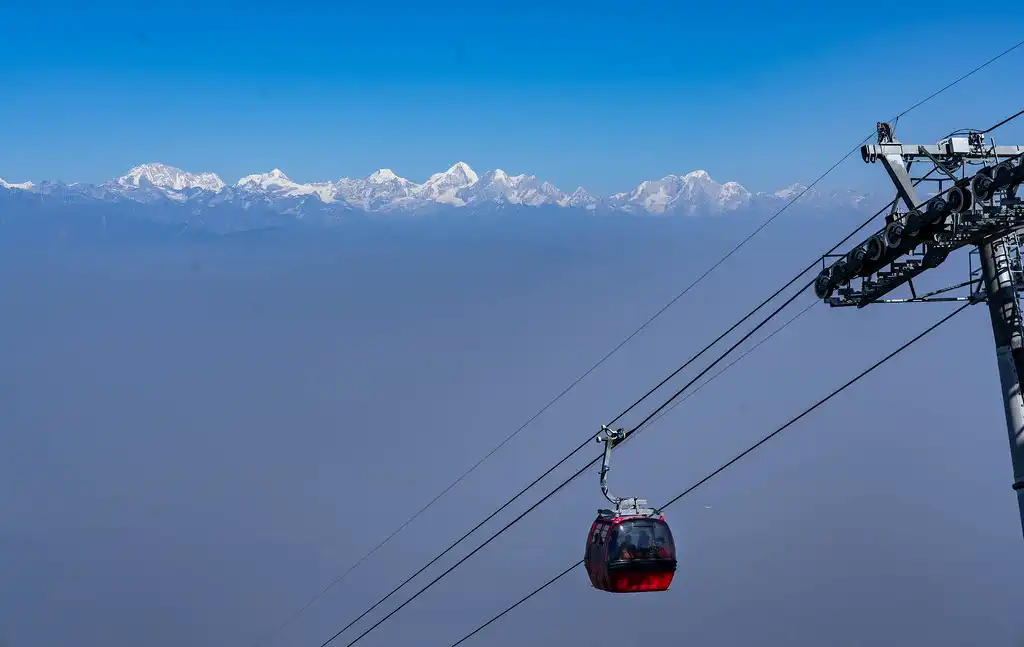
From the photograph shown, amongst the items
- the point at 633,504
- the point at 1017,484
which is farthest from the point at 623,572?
the point at 1017,484

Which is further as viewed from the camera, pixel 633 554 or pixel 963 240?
pixel 633 554

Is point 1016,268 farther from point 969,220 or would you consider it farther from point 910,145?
point 910,145

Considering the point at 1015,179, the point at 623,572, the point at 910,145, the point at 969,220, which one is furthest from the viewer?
the point at 623,572

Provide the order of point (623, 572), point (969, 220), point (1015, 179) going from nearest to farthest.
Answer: point (1015, 179)
point (969, 220)
point (623, 572)

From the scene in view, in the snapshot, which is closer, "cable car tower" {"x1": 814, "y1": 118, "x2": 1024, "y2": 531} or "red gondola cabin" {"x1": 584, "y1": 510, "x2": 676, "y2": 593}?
"cable car tower" {"x1": 814, "y1": 118, "x2": 1024, "y2": 531}

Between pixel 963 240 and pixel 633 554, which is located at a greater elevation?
pixel 963 240

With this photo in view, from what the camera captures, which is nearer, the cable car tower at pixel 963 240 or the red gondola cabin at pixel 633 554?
the cable car tower at pixel 963 240

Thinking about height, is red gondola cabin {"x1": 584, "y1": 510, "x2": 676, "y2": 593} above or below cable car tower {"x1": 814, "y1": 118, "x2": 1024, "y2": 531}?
below

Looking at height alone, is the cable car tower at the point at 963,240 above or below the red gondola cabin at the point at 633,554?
above
